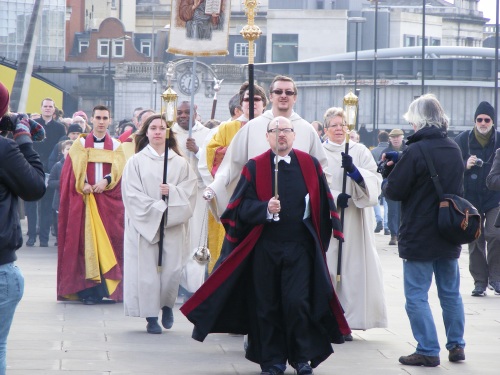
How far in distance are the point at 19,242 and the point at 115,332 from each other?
4191 millimetres

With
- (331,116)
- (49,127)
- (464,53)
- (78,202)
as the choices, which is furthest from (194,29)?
(464,53)

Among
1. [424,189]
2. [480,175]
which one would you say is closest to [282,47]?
[480,175]

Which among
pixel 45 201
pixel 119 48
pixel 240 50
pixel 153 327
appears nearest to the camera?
pixel 153 327

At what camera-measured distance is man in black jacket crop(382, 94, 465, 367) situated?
343 inches

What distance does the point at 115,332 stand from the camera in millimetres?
10250

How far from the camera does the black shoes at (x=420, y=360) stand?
8.67 m

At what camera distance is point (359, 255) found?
1030cm

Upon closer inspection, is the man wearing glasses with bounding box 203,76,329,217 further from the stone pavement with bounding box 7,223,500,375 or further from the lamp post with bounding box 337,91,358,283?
the stone pavement with bounding box 7,223,500,375

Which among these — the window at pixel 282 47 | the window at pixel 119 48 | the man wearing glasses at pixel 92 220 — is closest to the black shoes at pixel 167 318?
the man wearing glasses at pixel 92 220

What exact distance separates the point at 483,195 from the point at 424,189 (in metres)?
4.50

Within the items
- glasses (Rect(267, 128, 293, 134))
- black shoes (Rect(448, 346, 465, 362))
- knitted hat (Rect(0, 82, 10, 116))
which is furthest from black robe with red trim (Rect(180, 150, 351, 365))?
knitted hat (Rect(0, 82, 10, 116))

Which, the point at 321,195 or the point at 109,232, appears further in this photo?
the point at 109,232

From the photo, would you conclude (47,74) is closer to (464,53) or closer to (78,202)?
(464,53)

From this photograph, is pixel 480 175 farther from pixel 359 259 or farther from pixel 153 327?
pixel 153 327
